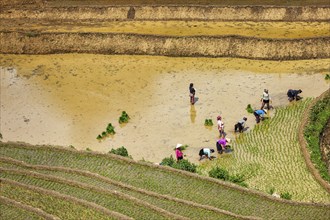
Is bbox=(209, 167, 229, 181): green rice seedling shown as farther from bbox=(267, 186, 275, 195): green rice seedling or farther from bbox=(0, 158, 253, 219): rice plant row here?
bbox=(0, 158, 253, 219): rice plant row

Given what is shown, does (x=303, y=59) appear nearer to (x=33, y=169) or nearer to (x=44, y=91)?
(x=44, y=91)

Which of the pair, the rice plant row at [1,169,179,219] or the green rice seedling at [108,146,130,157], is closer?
the rice plant row at [1,169,179,219]

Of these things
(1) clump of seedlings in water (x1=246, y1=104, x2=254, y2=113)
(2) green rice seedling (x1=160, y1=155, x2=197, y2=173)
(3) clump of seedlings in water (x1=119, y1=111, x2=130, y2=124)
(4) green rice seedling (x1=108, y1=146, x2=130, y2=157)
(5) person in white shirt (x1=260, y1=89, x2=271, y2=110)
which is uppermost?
(5) person in white shirt (x1=260, y1=89, x2=271, y2=110)

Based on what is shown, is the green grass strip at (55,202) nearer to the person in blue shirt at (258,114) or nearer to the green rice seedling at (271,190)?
the green rice seedling at (271,190)

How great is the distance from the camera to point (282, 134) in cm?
2611

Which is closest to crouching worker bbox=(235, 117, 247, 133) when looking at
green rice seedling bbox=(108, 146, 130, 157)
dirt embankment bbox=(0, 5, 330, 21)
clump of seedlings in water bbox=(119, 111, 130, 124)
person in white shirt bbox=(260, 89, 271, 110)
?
person in white shirt bbox=(260, 89, 271, 110)

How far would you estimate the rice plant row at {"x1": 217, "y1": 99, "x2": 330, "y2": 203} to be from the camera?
73.8ft

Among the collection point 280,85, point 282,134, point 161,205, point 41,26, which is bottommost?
point 161,205

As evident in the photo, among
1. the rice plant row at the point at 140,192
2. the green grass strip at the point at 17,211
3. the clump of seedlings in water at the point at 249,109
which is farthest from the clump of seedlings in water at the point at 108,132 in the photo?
the green grass strip at the point at 17,211

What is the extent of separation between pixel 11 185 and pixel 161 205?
17.9ft

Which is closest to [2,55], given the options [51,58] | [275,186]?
[51,58]

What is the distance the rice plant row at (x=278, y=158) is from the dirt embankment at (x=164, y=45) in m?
4.88

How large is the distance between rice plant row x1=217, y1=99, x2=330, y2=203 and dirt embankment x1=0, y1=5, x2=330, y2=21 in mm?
9139

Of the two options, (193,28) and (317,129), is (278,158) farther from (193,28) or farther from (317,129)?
(193,28)
